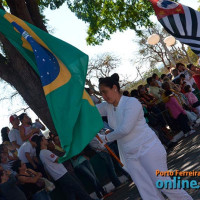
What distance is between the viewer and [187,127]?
1220cm

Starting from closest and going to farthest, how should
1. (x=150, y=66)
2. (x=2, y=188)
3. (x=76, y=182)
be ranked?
1. (x=2, y=188)
2. (x=76, y=182)
3. (x=150, y=66)

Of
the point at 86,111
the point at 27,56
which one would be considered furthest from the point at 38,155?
the point at 86,111

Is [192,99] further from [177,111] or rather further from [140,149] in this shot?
[140,149]

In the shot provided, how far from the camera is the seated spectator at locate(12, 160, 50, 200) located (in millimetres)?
7374

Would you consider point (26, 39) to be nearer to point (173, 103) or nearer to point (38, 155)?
point (38, 155)

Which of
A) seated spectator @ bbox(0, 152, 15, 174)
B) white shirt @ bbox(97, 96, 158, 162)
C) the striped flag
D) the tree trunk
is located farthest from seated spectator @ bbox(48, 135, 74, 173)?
white shirt @ bbox(97, 96, 158, 162)

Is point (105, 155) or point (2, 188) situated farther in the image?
point (105, 155)

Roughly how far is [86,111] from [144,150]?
0.85 meters

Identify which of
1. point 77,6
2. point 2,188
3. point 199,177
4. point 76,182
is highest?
point 77,6

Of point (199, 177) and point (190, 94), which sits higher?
point (190, 94)

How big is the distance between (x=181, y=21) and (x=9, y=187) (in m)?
4.39

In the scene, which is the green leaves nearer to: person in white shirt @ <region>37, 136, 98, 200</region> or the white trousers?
person in white shirt @ <region>37, 136, 98, 200</region>

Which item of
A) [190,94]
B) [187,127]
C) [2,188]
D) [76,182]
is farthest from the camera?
[190,94]

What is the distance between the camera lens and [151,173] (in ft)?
15.6
